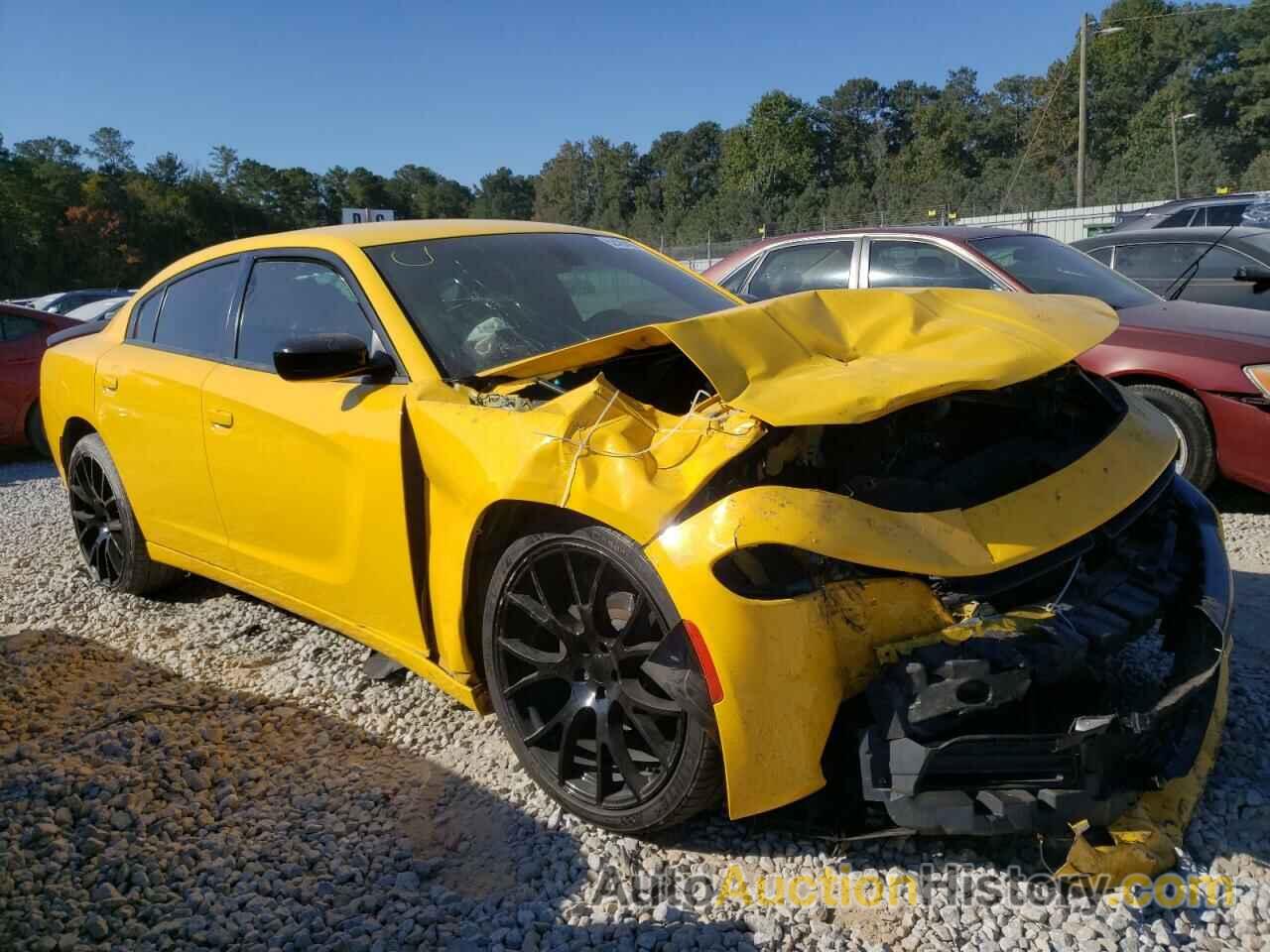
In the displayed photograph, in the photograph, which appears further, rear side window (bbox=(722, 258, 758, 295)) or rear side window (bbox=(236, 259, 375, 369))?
rear side window (bbox=(722, 258, 758, 295))

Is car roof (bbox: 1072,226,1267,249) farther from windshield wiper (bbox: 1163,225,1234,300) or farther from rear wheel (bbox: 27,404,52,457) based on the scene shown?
rear wheel (bbox: 27,404,52,457)

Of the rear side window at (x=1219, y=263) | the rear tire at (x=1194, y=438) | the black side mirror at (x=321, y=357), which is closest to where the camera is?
A: the black side mirror at (x=321, y=357)

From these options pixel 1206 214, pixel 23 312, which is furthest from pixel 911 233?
pixel 1206 214

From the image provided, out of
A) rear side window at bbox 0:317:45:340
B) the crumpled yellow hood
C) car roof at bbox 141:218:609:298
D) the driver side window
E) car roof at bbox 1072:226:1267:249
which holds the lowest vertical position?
rear side window at bbox 0:317:45:340

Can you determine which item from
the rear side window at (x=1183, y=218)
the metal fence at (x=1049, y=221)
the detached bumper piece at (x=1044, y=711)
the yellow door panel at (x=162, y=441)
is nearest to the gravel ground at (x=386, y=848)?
the detached bumper piece at (x=1044, y=711)

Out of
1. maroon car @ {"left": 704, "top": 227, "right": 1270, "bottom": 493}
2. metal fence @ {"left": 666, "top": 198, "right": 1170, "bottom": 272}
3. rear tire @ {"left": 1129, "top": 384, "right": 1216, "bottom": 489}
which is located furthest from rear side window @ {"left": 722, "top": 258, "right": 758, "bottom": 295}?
metal fence @ {"left": 666, "top": 198, "right": 1170, "bottom": 272}

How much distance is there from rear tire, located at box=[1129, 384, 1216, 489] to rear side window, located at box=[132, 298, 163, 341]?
4839 mm

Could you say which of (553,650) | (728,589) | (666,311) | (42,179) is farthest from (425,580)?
(42,179)

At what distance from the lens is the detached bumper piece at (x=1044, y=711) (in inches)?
76.5

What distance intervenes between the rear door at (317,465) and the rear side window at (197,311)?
6.4 inches

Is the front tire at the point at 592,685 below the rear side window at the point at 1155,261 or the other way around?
below

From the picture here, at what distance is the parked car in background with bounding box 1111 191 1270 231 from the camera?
11.7 m

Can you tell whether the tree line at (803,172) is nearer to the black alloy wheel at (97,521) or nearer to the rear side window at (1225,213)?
the rear side window at (1225,213)

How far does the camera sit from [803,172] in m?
84.3
